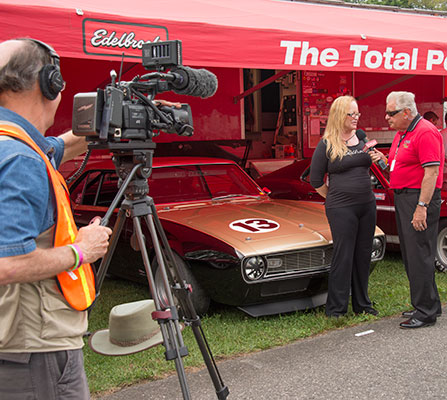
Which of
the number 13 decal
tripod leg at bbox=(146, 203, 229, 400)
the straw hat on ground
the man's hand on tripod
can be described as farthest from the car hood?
the man's hand on tripod

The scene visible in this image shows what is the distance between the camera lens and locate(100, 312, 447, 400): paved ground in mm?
3359

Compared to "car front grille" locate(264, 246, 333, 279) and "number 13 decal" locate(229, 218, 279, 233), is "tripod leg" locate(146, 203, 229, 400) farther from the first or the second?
"number 13 decal" locate(229, 218, 279, 233)

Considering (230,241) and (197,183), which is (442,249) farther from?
(230,241)

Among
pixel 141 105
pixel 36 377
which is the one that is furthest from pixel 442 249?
pixel 36 377

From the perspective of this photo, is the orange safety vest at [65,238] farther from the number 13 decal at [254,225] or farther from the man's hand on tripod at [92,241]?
the number 13 decal at [254,225]

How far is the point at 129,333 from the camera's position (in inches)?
91.3

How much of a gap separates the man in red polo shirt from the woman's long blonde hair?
0.28m

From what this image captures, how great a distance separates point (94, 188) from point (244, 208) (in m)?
1.70

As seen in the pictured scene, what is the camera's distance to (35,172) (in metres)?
1.54

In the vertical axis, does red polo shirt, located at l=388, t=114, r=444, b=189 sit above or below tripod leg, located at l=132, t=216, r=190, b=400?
above

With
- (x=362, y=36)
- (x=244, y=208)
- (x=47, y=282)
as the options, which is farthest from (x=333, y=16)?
(x=47, y=282)

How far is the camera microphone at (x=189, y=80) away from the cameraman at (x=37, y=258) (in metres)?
0.62

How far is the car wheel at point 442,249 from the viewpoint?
6.28m

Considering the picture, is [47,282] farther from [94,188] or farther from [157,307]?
[94,188]
